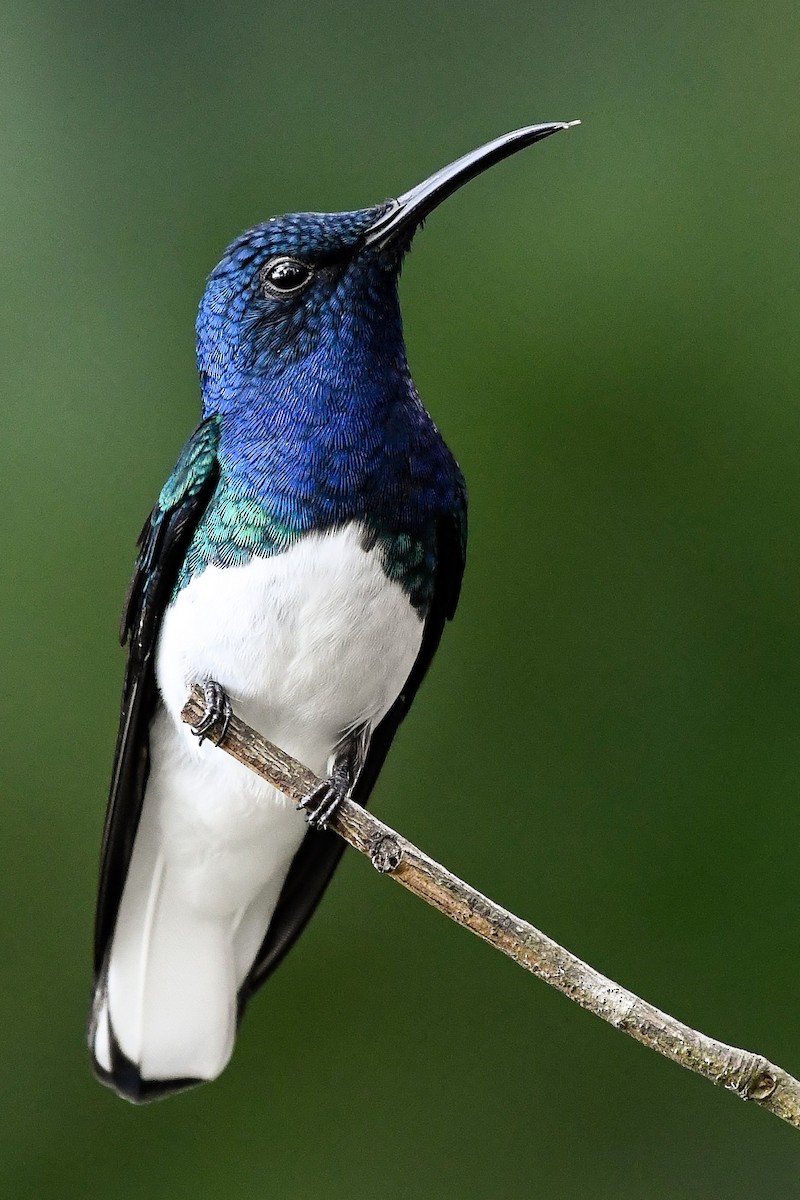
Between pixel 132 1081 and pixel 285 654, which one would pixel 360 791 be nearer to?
pixel 285 654

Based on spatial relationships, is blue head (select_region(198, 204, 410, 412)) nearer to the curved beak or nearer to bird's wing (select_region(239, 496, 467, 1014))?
the curved beak

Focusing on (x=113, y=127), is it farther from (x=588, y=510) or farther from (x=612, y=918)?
(x=612, y=918)

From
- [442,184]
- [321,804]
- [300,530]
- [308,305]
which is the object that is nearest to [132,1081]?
[321,804]

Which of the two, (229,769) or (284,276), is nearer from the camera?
(284,276)

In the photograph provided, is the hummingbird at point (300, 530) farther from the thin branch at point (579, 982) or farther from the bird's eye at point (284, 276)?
the thin branch at point (579, 982)

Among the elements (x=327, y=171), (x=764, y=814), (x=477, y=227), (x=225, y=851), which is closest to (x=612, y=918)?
(x=764, y=814)

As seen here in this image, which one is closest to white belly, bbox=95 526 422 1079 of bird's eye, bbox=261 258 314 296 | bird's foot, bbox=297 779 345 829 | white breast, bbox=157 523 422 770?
white breast, bbox=157 523 422 770
